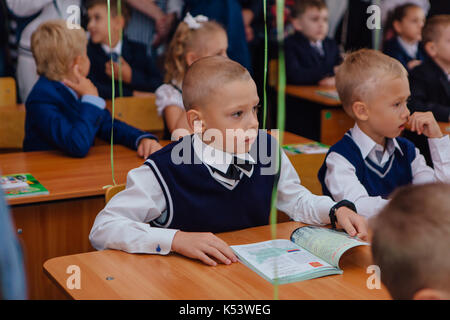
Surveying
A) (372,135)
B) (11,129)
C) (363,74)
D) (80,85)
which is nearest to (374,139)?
(372,135)

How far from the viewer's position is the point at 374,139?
2.01m

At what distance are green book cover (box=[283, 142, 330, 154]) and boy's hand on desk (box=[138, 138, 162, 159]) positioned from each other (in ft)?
1.72

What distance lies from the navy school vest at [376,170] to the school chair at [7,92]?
1.99 metres

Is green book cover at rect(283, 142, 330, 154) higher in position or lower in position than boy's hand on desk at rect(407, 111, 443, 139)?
lower

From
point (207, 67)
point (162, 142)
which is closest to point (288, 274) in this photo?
point (207, 67)

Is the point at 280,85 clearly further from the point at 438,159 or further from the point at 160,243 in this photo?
the point at 438,159

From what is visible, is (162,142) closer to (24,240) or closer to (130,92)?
(24,240)

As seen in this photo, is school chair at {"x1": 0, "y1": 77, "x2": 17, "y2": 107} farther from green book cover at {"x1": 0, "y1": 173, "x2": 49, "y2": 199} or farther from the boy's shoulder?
the boy's shoulder

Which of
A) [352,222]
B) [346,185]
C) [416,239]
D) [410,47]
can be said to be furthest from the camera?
[410,47]

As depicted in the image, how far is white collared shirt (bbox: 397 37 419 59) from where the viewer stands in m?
3.23

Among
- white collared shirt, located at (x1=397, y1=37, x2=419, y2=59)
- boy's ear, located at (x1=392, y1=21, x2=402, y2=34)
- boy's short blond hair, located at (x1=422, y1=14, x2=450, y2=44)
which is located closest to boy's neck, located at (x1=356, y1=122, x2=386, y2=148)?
boy's short blond hair, located at (x1=422, y1=14, x2=450, y2=44)

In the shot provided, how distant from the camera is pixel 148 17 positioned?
15.6ft

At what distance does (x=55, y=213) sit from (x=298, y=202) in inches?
33.8

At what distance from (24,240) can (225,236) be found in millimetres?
843
